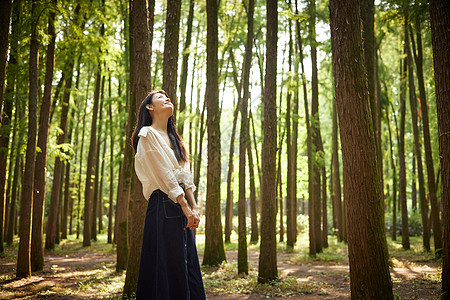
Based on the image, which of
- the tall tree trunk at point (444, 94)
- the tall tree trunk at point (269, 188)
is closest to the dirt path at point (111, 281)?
the tall tree trunk at point (269, 188)

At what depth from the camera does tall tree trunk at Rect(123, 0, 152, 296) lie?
5730 mm

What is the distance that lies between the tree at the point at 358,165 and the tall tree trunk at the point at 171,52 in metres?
2.99

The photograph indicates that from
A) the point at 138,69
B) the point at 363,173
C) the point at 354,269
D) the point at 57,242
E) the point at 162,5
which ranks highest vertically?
the point at 162,5

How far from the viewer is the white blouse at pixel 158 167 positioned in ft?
9.56

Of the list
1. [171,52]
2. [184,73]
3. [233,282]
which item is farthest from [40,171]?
[184,73]

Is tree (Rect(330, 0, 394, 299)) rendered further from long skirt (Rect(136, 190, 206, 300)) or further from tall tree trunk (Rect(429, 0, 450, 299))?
long skirt (Rect(136, 190, 206, 300))

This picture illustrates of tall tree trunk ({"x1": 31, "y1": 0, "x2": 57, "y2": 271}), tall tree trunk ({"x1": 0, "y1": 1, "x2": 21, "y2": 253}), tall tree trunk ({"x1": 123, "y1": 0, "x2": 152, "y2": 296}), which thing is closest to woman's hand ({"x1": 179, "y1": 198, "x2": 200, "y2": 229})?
tall tree trunk ({"x1": 123, "y1": 0, "x2": 152, "y2": 296})

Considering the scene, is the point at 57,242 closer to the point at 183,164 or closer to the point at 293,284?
the point at 293,284

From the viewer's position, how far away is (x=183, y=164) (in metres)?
3.29

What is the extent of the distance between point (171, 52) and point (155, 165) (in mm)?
3966

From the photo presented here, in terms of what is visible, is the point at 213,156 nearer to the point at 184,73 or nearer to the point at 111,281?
the point at 111,281

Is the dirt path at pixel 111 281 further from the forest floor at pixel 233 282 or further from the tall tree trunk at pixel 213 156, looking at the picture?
the tall tree trunk at pixel 213 156

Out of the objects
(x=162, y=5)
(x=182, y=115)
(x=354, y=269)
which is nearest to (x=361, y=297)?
(x=354, y=269)

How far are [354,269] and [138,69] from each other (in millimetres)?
4485
